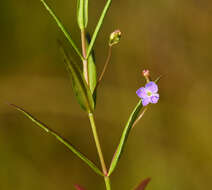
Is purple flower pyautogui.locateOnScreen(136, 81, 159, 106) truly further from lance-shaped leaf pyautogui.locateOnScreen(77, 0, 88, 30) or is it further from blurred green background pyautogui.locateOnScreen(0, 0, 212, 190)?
blurred green background pyautogui.locateOnScreen(0, 0, 212, 190)

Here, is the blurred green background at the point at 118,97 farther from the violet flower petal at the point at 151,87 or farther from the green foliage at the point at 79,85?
the green foliage at the point at 79,85

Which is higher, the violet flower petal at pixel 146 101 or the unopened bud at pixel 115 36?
the unopened bud at pixel 115 36

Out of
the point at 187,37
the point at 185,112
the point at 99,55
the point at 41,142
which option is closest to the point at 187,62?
the point at 187,37

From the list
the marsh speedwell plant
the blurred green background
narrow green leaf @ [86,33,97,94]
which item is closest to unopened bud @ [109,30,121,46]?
the marsh speedwell plant

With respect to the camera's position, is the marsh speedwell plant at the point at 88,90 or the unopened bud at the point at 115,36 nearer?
the marsh speedwell plant at the point at 88,90

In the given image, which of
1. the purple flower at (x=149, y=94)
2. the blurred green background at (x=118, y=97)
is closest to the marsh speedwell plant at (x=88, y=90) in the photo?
the purple flower at (x=149, y=94)

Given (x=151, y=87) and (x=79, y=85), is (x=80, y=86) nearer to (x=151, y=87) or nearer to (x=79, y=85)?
(x=79, y=85)
